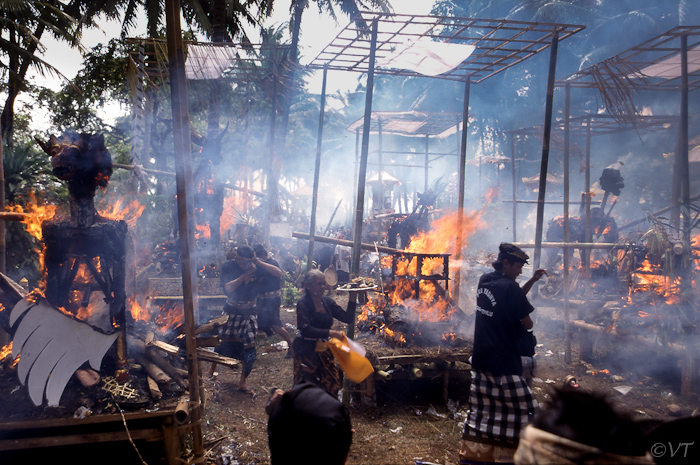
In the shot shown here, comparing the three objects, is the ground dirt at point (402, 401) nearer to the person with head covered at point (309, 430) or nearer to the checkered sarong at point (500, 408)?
the checkered sarong at point (500, 408)

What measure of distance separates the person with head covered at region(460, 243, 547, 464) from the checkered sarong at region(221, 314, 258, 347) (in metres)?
3.78

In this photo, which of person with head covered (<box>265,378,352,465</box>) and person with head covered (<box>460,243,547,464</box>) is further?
person with head covered (<box>460,243,547,464</box>)

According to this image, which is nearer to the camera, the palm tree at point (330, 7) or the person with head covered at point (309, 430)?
the person with head covered at point (309, 430)

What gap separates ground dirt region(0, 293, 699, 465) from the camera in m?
4.86

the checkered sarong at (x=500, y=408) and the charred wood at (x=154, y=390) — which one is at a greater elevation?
the checkered sarong at (x=500, y=408)

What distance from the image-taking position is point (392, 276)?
303 inches

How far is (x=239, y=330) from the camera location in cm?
660

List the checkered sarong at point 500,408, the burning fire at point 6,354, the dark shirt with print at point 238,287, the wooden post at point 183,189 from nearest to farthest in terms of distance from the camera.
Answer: the wooden post at point 183,189, the checkered sarong at point 500,408, the burning fire at point 6,354, the dark shirt with print at point 238,287

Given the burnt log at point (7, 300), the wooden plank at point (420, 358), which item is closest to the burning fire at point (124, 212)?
the burnt log at point (7, 300)

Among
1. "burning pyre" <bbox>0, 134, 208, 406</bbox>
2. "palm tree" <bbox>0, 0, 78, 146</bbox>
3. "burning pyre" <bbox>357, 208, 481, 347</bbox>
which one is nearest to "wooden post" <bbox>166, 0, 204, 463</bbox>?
"burning pyre" <bbox>0, 134, 208, 406</bbox>

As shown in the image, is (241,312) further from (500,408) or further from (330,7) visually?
(330,7)

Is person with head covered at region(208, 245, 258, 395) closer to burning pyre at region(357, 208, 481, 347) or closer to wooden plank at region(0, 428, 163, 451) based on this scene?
burning pyre at region(357, 208, 481, 347)

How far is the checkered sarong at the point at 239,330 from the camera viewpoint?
258 inches

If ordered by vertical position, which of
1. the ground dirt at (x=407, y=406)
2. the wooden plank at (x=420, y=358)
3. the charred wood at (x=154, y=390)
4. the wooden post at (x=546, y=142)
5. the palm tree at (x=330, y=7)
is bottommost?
the ground dirt at (x=407, y=406)
